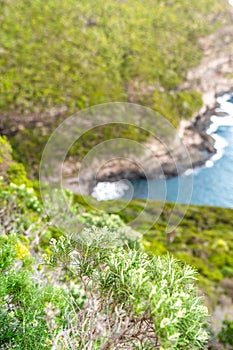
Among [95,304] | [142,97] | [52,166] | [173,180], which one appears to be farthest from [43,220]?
[142,97]

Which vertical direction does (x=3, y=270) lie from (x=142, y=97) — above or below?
below

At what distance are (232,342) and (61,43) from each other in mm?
61113

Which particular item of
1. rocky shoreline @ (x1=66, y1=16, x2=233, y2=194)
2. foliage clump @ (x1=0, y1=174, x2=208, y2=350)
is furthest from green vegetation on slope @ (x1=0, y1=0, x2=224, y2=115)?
foliage clump @ (x1=0, y1=174, x2=208, y2=350)

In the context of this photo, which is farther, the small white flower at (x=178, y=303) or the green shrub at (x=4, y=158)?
the green shrub at (x=4, y=158)

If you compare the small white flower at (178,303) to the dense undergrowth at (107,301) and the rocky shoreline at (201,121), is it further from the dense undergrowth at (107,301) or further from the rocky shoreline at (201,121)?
the rocky shoreline at (201,121)

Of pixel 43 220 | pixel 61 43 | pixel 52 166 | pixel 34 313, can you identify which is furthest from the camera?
pixel 61 43

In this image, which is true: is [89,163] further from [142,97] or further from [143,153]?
[142,97]

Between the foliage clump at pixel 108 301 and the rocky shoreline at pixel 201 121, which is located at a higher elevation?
the rocky shoreline at pixel 201 121

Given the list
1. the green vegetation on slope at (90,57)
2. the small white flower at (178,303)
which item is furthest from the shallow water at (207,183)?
the small white flower at (178,303)

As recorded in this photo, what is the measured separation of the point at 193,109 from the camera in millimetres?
75438

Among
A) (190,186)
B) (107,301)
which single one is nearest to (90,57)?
(190,186)

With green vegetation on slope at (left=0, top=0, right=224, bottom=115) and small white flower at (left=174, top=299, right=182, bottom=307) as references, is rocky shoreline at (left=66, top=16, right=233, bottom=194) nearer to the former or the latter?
green vegetation on slope at (left=0, top=0, right=224, bottom=115)

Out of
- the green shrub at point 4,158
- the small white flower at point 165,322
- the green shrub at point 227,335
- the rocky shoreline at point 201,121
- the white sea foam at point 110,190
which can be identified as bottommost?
the small white flower at point 165,322

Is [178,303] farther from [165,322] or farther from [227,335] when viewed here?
[227,335]
